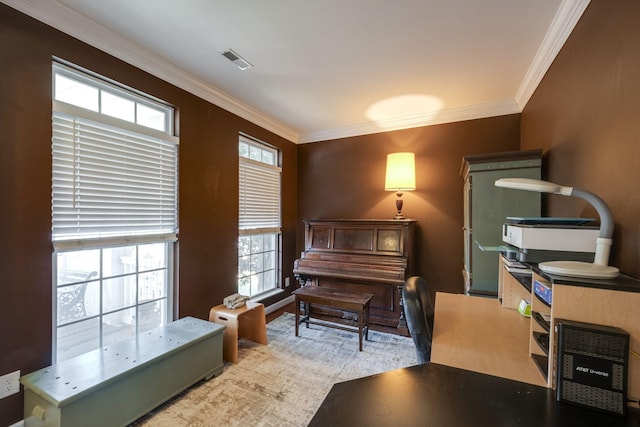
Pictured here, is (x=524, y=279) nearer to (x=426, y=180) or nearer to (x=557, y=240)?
(x=557, y=240)

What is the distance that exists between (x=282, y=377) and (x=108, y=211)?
191 cm

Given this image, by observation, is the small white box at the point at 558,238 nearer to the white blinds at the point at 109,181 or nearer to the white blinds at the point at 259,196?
the white blinds at the point at 109,181

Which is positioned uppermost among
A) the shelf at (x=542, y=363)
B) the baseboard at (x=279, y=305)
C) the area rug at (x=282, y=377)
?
the shelf at (x=542, y=363)

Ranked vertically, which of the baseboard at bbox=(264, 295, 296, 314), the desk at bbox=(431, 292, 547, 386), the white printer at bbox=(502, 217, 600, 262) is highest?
the white printer at bbox=(502, 217, 600, 262)

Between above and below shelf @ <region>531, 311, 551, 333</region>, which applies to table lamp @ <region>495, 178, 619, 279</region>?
above

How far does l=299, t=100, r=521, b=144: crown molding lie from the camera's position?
3.09 meters

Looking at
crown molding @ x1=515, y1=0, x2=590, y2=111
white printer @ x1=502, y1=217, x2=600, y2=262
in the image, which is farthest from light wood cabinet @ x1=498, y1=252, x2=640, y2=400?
crown molding @ x1=515, y1=0, x2=590, y2=111

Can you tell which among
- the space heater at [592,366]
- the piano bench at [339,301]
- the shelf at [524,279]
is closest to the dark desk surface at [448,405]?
the space heater at [592,366]

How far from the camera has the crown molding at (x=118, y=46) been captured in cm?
169

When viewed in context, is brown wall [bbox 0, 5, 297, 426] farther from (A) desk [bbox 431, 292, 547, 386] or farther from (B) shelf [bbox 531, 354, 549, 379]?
(B) shelf [bbox 531, 354, 549, 379]

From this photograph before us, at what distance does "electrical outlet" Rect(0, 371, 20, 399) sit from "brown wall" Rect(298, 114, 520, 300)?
3275 millimetres

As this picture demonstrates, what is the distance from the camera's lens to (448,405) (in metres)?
0.86

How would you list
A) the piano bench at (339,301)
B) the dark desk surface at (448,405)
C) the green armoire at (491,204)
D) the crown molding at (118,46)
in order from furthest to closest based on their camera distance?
1. the piano bench at (339,301)
2. the green armoire at (491,204)
3. the crown molding at (118,46)
4. the dark desk surface at (448,405)

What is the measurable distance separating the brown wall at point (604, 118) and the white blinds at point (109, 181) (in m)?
2.95
